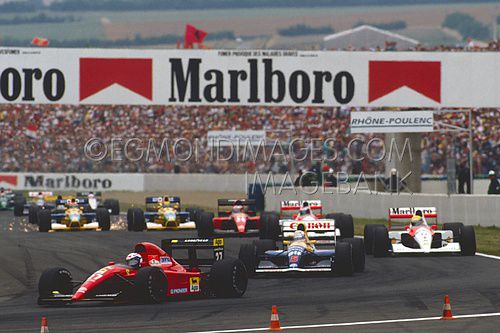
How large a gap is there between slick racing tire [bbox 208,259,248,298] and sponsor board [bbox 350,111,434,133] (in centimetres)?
2241

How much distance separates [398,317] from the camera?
1438cm

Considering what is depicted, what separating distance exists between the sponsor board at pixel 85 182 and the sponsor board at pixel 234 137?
5.59m

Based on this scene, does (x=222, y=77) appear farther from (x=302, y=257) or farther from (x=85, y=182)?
(x=302, y=257)

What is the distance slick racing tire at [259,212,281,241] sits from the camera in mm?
27828

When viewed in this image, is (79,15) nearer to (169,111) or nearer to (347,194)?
(169,111)

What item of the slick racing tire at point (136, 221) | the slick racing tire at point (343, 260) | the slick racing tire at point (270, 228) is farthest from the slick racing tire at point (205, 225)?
Answer: the slick racing tire at point (343, 260)

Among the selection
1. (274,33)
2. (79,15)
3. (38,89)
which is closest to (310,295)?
(38,89)

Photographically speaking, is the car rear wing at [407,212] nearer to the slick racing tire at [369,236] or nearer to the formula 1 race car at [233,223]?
the slick racing tire at [369,236]

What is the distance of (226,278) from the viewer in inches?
654

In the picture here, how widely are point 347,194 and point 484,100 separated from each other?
6.29 m

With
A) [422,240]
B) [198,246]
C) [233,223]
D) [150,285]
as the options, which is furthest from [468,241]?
[150,285]

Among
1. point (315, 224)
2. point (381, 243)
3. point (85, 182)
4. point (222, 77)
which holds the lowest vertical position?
point (381, 243)

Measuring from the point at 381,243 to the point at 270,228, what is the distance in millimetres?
4938

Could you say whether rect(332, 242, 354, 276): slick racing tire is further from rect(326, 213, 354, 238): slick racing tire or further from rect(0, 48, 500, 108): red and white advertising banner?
rect(0, 48, 500, 108): red and white advertising banner
